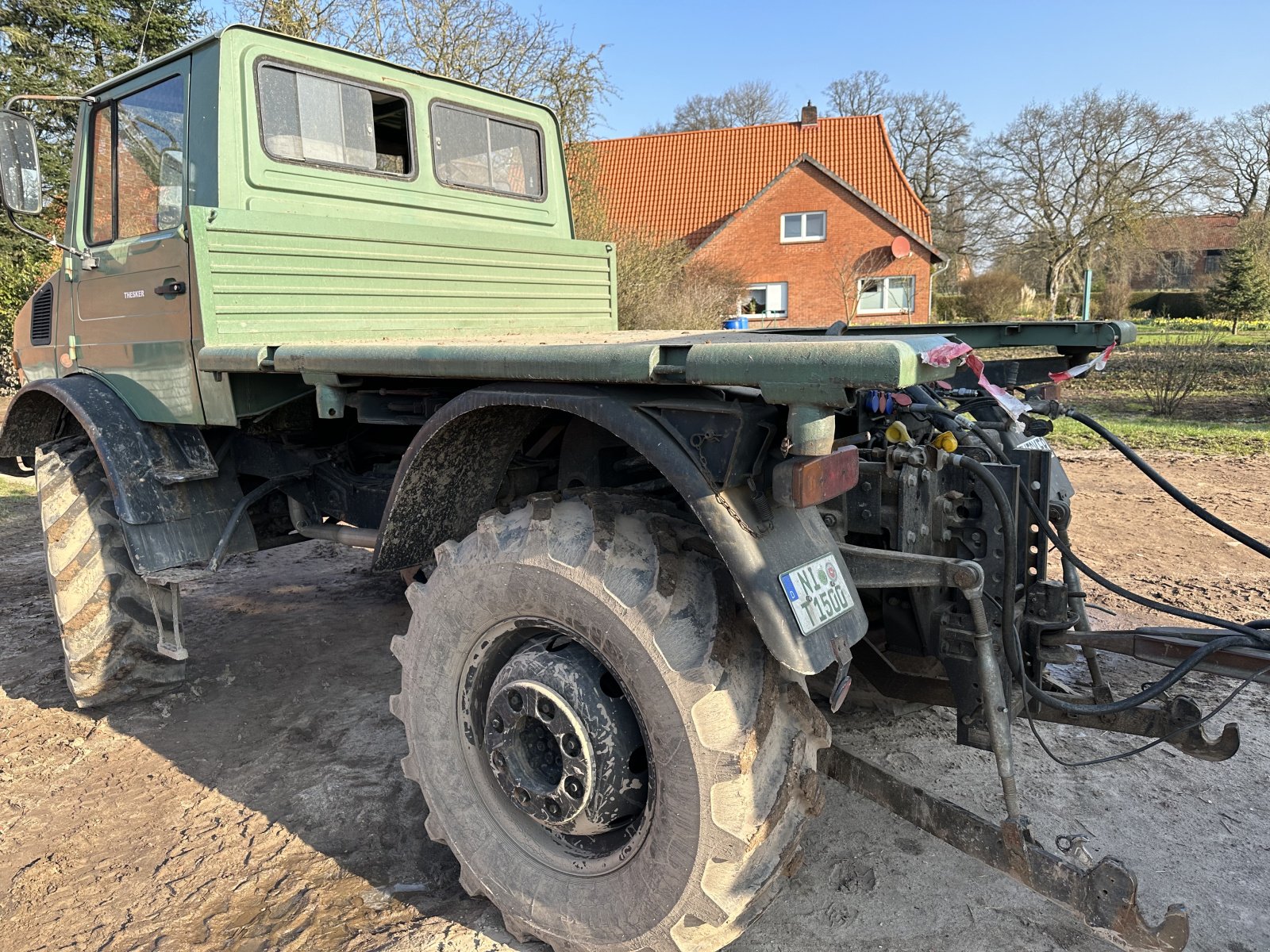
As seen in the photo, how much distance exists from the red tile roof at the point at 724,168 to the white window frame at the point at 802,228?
153cm

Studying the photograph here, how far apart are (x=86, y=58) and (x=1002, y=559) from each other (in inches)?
796

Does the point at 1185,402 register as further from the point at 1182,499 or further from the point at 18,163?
the point at 18,163

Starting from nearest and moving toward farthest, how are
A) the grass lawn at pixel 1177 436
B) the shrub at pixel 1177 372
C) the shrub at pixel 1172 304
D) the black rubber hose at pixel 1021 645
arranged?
the black rubber hose at pixel 1021 645
the grass lawn at pixel 1177 436
the shrub at pixel 1177 372
the shrub at pixel 1172 304

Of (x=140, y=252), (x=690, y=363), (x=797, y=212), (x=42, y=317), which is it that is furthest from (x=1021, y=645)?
(x=797, y=212)

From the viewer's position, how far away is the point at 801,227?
30328 mm

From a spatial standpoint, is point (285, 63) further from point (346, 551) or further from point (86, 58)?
point (86, 58)

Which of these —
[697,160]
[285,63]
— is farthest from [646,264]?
[697,160]

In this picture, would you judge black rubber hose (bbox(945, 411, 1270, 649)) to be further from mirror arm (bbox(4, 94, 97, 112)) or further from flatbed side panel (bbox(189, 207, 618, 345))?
mirror arm (bbox(4, 94, 97, 112))

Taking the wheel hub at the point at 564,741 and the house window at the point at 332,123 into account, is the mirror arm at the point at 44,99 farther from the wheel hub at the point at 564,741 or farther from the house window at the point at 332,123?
the wheel hub at the point at 564,741

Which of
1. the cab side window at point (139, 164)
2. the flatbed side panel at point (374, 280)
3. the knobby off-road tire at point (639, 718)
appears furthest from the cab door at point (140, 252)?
the knobby off-road tire at point (639, 718)

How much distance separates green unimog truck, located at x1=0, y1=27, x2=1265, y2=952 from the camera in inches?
79.4

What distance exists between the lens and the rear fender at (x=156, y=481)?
354 cm

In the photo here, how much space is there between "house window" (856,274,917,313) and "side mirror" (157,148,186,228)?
27.8m

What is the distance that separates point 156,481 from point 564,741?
232 centimetres
